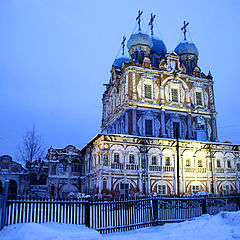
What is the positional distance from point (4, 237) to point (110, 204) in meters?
5.52

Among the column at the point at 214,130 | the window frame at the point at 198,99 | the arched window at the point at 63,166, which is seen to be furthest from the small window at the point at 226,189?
the arched window at the point at 63,166

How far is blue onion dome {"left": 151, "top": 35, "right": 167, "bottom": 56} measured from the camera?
149 ft

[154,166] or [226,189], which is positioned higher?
[154,166]

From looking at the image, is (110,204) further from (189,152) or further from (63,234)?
(189,152)

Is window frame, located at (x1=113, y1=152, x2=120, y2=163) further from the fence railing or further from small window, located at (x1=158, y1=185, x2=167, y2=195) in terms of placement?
the fence railing

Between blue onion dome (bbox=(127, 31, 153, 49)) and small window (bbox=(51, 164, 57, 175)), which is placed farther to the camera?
blue onion dome (bbox=(127, 31, 153, 49))

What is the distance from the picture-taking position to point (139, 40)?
4169 centimetres

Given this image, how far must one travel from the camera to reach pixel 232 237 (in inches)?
412

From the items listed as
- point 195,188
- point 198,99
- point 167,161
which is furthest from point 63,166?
point 198,99

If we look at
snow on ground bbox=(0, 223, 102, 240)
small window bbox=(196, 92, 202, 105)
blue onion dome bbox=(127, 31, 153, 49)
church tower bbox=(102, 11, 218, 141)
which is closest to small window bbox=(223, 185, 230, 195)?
church tower bbox=(102, 11, 218, 141)

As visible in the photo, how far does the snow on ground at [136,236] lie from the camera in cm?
1006

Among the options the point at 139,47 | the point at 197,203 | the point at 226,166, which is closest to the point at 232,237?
the point at 197,203

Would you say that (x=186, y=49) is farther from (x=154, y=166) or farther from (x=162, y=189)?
(x=162, y=189)

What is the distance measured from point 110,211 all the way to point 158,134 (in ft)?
81.5
